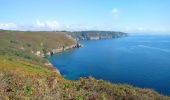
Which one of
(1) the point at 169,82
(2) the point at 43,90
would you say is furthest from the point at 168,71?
(2) the point at 43,90

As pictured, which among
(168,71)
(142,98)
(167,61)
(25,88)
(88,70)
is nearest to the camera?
(25,88)

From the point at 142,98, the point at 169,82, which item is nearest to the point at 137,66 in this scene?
the point at 169,82

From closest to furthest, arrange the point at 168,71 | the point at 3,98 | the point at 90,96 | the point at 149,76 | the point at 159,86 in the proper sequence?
the point at 3,98 → the point at 90,96 → the point at 159,86 → the point at 149,76 → the point at 168,71

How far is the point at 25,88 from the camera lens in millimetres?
14781

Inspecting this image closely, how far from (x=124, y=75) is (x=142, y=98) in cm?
9672

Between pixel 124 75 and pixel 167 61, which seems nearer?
pixel 124 75

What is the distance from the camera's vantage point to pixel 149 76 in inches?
4547

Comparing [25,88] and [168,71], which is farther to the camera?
[168,71]

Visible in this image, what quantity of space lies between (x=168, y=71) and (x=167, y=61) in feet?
98.4

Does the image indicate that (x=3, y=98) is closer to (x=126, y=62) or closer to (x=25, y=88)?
(x=25, y=88)

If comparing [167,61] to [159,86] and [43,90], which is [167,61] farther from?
[43,90]

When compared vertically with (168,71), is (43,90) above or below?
above

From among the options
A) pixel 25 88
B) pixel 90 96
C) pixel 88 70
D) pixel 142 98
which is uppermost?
pixel 25 88

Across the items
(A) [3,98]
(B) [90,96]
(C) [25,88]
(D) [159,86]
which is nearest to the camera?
(A) [3,98]
